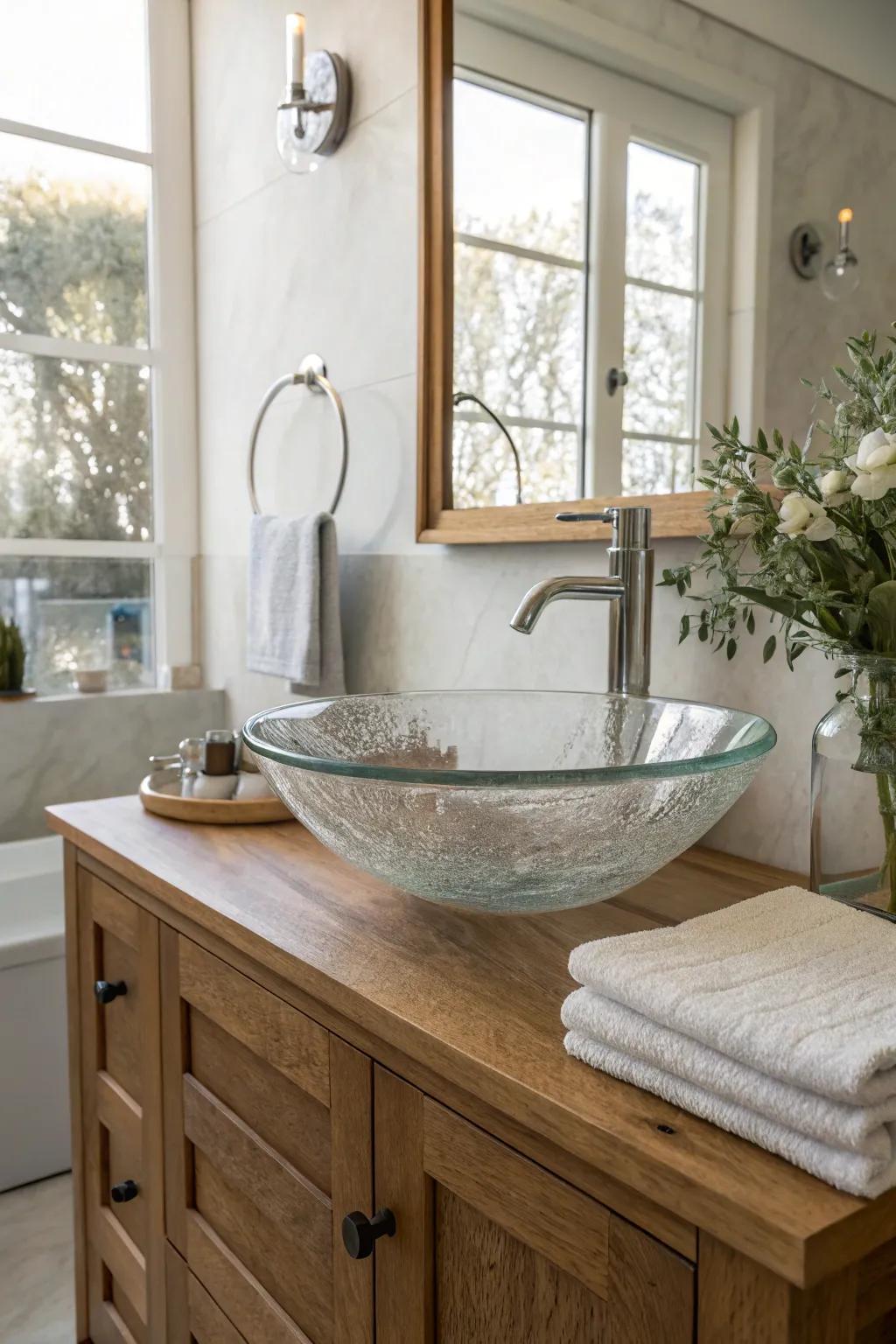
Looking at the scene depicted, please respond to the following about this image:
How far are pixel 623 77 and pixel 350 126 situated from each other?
0.62 meters

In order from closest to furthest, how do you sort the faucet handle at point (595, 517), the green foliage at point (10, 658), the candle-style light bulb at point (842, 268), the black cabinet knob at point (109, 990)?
the candle-style light bulb at point (842, 268)
the faucet handle at point (595, 517)
the black cabinet knob at point (109, 990)
the green foliage at point (10, 658)

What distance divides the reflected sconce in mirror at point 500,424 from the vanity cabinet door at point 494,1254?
79 centimetres

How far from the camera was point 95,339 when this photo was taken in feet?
6.90

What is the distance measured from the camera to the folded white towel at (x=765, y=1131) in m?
0.48

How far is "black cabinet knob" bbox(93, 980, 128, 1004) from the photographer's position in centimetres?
118

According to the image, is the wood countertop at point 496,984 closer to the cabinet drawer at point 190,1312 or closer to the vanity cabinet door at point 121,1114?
the vanity cabinet door at point 121,1114

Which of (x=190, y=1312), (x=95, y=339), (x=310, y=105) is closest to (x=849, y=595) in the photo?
(x=190, y=1312)

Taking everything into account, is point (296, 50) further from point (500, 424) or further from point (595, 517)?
point (595, 517)

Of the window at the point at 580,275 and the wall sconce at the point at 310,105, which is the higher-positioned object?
the wall sconce at the point at 310,105

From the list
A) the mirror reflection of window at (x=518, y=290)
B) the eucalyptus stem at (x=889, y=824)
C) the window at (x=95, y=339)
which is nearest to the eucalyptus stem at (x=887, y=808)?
the eucalyptus stem at (x=889, y=824)

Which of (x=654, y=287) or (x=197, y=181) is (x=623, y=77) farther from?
(x=197, y=181)

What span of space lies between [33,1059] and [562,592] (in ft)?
4.08

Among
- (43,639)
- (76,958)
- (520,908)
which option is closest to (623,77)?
(520,908)

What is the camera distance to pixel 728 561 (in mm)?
916
